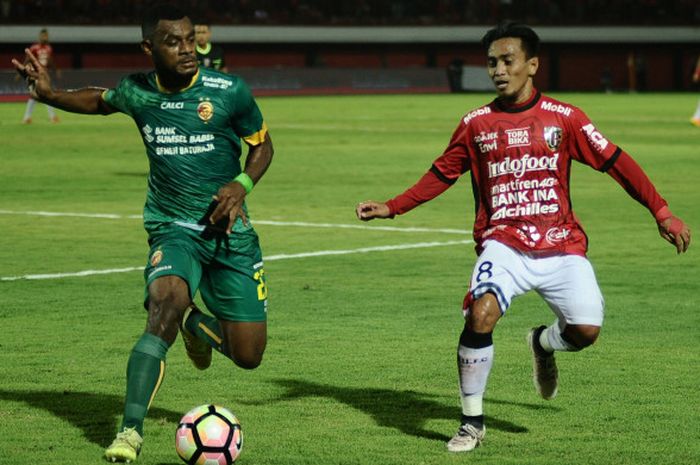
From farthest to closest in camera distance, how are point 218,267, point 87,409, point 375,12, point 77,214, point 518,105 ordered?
point 375,12 < point 77,214 < point 87,409 < point 218,267 < point 518,105

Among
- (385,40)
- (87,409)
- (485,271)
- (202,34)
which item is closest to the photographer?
(485,271)

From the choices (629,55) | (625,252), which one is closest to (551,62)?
(629,55)

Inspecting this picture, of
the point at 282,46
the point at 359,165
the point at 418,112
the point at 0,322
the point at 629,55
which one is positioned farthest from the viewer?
the point at 629,55

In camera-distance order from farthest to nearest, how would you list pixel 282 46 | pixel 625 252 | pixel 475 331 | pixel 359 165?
pixel 282 46
pixel 359 165
pixel 625 252
pixel 475 331

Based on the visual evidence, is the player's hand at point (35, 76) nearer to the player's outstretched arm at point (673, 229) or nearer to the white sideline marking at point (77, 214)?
the player's outstretched arm at point (673, 229)

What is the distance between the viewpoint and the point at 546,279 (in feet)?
23.7

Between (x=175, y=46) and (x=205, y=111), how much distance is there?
357mm

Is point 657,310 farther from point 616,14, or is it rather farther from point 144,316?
point 616,14

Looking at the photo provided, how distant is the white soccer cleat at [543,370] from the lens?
777cm

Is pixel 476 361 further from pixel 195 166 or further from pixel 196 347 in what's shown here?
pixel 196 347

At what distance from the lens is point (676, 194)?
21312mm

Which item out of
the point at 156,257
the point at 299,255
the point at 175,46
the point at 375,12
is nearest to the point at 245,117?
the point at 175,46

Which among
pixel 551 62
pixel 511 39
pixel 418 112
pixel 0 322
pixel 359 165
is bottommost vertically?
pixel 551 62

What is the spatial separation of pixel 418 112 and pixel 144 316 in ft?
118
